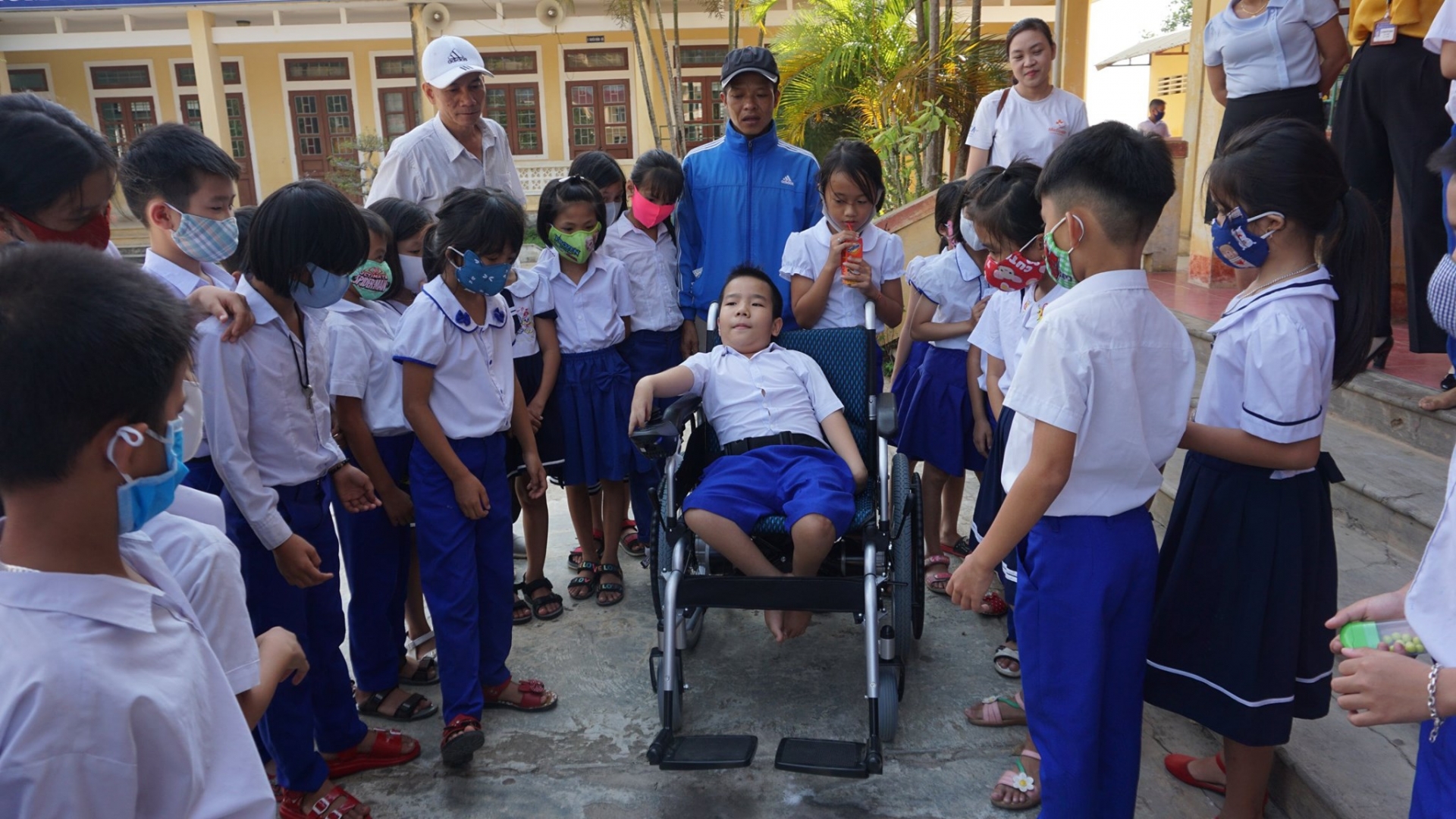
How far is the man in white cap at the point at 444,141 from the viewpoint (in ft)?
11.4

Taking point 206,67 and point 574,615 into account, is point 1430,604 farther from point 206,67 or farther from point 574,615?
point 206,67

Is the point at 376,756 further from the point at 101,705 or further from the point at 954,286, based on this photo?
the point at 954,286

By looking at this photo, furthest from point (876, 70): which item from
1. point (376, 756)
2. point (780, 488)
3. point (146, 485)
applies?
point (146, 485)

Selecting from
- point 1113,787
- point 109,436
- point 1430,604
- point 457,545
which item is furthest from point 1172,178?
point 457,545

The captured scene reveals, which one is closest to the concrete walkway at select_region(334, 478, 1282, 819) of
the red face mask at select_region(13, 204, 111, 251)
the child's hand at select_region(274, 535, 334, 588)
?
the child's hand at select_region(274, 535, 334, 588)

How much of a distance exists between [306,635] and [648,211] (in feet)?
6.89

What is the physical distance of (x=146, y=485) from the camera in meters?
1.04

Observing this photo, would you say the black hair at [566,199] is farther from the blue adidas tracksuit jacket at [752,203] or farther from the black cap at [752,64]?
the black cap at [752,64]

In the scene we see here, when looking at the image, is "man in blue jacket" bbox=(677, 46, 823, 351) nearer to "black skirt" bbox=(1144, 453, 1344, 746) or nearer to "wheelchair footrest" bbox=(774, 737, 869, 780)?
"wheelchair footrest" bbox=(774, 737, 869, 780)

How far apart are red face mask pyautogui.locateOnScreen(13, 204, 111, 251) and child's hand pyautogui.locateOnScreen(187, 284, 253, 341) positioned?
0.67 feet

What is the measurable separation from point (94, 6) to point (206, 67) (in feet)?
6.25

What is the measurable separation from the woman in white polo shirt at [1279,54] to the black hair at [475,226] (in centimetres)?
280

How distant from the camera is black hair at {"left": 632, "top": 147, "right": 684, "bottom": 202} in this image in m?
3.69

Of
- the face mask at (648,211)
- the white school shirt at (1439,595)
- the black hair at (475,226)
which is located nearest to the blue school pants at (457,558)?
the black hair at (475,226)
